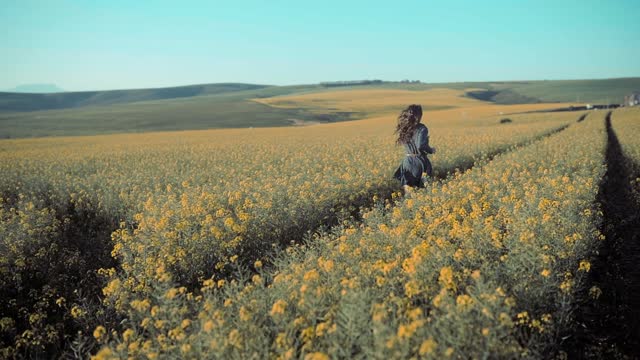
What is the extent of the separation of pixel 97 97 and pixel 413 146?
13745 cm

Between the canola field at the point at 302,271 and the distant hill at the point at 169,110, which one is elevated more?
the distant hill at the point at 169,110

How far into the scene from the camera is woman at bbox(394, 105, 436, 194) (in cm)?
909

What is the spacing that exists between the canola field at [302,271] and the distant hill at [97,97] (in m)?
110

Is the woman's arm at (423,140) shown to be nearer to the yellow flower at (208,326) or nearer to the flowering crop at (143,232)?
the flowering crop at (143,232)

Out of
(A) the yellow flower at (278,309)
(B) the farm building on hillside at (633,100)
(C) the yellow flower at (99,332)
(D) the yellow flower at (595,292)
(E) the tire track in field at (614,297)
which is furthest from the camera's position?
(B) the farm building on hillside at (633,100)

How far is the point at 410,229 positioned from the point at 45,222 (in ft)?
21.5

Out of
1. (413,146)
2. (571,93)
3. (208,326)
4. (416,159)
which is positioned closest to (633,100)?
(571,93)

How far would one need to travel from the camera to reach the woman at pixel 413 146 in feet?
29.8

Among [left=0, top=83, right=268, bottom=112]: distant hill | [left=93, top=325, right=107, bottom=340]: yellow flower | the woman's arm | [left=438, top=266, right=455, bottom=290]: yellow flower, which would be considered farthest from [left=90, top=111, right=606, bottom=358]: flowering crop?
[left=0, top=83, right=268, bottom=112]: distant hill

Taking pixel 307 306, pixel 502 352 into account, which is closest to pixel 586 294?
pixel 502 352

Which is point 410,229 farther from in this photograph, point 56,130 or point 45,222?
point 56,130

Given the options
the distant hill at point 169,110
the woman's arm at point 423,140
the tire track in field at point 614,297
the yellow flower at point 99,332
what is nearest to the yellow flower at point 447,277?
the tire track in field at point 614,297

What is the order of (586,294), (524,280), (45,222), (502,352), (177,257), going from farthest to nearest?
(45,222) → (177,257) → (586,294) → (524,280) → (502,352)

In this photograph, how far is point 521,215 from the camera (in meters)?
6.64
